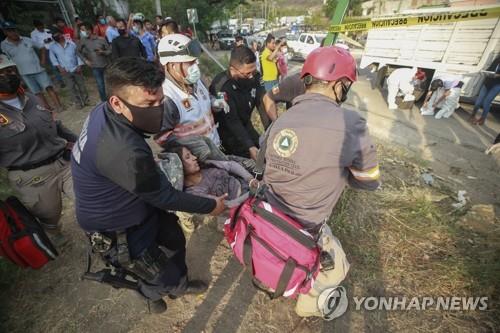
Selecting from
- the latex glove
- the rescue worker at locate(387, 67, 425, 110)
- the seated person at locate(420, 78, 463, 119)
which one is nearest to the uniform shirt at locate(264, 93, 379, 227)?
the latex glove

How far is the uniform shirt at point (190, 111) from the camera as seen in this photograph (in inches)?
93.1

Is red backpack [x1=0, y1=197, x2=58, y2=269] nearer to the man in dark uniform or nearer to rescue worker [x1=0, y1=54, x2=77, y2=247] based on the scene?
rescue worker [x1=0, y1=54, x2=77, y2=247]

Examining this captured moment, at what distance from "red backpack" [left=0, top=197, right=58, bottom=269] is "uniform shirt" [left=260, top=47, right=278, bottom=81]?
5554 millimetres

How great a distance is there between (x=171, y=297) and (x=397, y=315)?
2.06m

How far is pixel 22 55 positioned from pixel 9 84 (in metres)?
4.70

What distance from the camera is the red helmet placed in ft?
5.07

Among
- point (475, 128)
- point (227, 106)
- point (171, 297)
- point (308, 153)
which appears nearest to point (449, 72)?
point (475, 128)

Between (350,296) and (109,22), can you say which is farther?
(109,22)

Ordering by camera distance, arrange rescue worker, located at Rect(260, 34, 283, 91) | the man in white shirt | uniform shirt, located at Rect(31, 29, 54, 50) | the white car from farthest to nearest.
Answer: the white car
uniform shirt, located at Rect(31, 29, 54, 50)
rescue worker, located at Rect(260, 34, 283, 91)
the man in white shirt

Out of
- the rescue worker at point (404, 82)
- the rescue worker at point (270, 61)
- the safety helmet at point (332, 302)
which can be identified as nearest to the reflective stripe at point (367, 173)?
the safety helmet at point (332, 302)

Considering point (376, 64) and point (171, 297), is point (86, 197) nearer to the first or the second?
point (171, 297)

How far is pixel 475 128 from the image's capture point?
19.5 ft

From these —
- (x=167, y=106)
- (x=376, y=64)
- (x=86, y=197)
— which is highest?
(x=167, y=106)

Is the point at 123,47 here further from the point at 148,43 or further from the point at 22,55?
the point at 148,43
